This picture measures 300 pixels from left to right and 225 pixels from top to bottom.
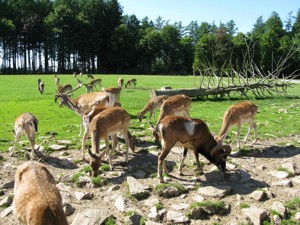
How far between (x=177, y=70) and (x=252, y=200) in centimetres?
6674

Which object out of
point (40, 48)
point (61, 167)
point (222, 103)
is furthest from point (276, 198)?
point (40, 48)

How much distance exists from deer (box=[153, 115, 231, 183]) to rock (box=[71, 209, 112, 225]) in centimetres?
193

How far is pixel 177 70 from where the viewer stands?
7381 cm

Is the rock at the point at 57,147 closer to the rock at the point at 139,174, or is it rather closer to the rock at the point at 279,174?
the rock at the point at 139,174

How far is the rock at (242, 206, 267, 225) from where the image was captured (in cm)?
719

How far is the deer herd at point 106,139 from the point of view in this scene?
5.53 metres

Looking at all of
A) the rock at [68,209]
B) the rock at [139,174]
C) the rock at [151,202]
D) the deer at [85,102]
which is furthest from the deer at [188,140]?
the deer at [85,102]

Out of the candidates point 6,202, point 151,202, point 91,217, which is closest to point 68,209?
point 91,217

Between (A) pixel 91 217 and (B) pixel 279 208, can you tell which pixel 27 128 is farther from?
(B) pixel 279 208

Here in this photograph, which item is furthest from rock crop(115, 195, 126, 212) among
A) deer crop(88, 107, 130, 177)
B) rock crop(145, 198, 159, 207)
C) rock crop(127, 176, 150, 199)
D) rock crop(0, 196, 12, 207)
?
rock crop(0, 196, 12, 207)

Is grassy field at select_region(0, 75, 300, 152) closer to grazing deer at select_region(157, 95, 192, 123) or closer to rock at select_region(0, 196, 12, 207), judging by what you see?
grazing deer at select_region(157, 95, 192, 123)

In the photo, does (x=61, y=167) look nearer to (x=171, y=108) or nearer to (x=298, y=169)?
(x=171, y=108)

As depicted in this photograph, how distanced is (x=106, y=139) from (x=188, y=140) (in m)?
2.19

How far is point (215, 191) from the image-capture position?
323 inches
